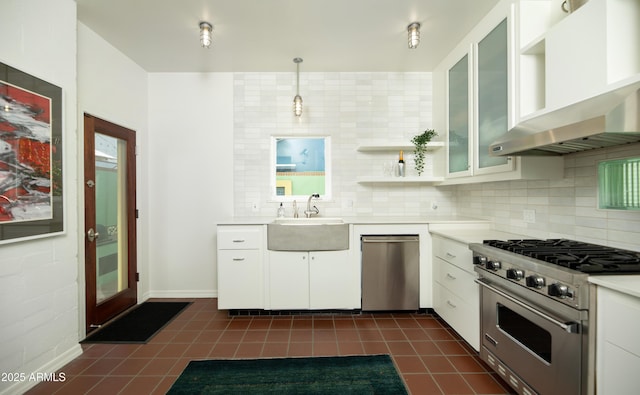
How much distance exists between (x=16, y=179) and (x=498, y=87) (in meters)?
3.37

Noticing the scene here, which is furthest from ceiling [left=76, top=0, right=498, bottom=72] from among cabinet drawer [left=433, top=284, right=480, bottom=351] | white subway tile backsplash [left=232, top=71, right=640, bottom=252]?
cabinet drawer [left=433, top=284, right=480, bottom=351]

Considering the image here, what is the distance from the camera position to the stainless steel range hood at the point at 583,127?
3.86 ft

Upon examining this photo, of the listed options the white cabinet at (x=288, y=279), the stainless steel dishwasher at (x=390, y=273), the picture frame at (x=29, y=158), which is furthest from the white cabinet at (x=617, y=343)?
the picture frame at (x=29, y=158)

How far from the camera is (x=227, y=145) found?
3.54 m

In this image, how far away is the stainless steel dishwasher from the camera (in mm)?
2936

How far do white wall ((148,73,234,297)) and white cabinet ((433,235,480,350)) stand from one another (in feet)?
8.10

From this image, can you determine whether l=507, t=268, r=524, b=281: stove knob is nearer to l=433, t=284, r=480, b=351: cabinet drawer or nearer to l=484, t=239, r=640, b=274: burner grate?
l=484, t=239, r=640, b=274: burner grate

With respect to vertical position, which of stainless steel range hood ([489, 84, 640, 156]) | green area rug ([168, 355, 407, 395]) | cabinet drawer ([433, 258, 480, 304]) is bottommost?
green area rug ([168, 355, 407, 395])

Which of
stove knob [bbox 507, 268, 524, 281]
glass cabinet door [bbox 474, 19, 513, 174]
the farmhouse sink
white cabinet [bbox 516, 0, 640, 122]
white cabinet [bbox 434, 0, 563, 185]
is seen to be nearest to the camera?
white cabinet [bbox 516, 0, 640, 122]

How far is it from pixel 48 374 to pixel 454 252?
125 inches

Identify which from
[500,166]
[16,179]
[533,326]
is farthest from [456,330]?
[16,179]

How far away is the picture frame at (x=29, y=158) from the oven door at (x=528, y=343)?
3030mm

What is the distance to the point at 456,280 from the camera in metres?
2.45

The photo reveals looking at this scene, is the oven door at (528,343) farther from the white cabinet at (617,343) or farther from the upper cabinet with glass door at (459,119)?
the upper cabinet with glass door at (459,119)
